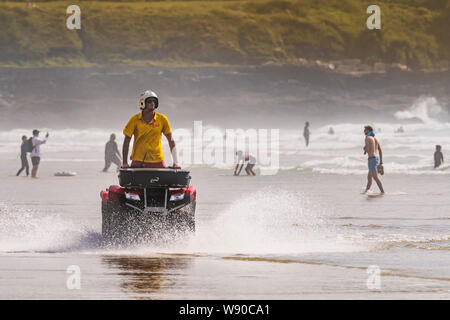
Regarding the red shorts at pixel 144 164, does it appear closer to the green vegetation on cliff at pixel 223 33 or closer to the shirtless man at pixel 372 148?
the shirtless man at pixel 372 148

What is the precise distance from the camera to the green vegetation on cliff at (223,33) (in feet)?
527

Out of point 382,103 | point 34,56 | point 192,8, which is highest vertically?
point 192,8

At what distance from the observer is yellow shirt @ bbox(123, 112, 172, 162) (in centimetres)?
1215

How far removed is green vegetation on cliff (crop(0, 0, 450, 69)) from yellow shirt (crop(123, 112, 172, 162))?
14397 centimetres

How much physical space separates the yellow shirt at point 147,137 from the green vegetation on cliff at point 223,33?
143975 millimetres

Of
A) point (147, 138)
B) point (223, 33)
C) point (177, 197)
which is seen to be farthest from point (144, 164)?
point (223, 33)

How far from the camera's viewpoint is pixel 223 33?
16825 centimetres

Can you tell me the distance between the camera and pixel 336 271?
10.6m

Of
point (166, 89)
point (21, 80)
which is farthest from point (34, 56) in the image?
Result: point (166, 89)

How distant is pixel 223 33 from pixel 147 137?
157350 millimetres

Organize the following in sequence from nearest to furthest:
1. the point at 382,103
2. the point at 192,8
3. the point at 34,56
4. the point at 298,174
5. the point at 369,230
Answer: the point at 369,230, the point at 298,174, the point at 382,103, the point at 34,56, the point at 192,8

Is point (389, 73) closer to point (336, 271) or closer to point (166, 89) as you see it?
point (166, 89)

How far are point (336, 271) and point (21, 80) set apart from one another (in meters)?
138
